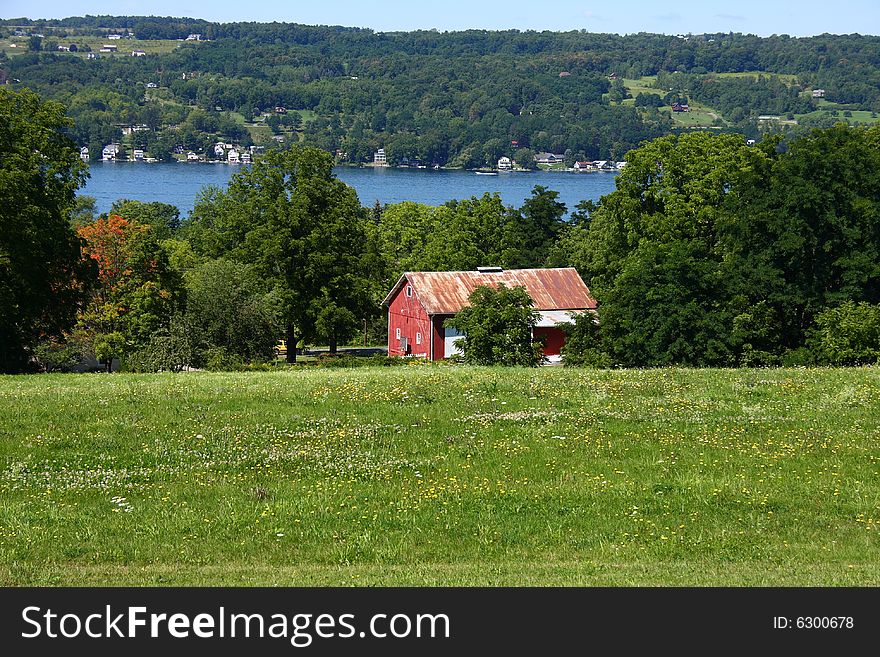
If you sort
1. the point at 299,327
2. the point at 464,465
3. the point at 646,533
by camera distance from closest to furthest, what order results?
1. the point at 646,533
2. the point at 464,465
3. the point at 299,327

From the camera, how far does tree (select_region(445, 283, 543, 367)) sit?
47.0 meters

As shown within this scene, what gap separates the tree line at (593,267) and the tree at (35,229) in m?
0.09

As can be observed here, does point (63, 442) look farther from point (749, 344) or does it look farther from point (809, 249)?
point (809, 249)

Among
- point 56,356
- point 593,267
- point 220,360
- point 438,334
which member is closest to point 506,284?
point 438,334

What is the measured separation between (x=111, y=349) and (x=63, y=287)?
13.1 metres

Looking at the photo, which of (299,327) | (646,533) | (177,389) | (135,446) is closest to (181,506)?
(135,446)

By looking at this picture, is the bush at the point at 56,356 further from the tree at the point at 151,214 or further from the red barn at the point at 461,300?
the red barn at the point at 461,300

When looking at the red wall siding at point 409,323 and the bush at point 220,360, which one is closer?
the bush at point 220,360

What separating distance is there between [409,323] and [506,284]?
7.52 meters

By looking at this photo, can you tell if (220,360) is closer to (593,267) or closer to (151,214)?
(593,267)

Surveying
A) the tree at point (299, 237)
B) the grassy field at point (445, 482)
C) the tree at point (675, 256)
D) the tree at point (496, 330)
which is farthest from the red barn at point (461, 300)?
the grassy field at point (445, 482)

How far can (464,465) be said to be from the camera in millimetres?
19656

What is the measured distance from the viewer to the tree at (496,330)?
154 ft

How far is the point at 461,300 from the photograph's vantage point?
2808 inches
